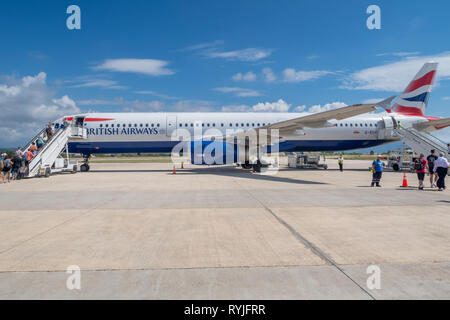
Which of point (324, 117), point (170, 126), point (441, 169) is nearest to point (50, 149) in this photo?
point (170, 126)

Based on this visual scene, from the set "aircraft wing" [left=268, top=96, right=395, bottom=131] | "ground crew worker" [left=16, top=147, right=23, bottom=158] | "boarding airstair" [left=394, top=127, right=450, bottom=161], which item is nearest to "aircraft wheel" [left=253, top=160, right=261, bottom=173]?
"aircraft wing" [left=268, top=96, right=395, bottom=131]

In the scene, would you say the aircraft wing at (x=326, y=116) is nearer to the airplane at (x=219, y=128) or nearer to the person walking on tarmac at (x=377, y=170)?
the person walking on tarmac at (x=377, y=170)

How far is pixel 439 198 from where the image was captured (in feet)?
32.8

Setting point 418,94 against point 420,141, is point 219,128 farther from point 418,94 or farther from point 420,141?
point 418,94

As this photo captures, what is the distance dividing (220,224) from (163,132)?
15729mm

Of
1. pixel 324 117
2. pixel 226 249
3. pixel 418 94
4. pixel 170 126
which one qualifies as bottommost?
pixel 226 249

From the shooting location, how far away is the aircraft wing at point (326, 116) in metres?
12.9

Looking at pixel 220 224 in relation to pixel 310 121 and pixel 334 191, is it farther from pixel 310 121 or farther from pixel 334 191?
pixel 310 121

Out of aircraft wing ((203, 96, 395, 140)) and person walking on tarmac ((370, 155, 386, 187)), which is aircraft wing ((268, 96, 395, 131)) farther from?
person walking on tarmac ((370, 155, 386, 187))

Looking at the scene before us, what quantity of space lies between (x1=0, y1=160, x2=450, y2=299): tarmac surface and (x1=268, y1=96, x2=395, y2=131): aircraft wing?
17.7 ft

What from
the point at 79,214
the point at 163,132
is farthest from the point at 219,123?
the point at 79,214

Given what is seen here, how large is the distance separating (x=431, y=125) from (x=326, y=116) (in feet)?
41.5

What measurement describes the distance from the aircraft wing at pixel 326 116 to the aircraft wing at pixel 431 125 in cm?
1109

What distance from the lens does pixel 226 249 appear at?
16.0ft
